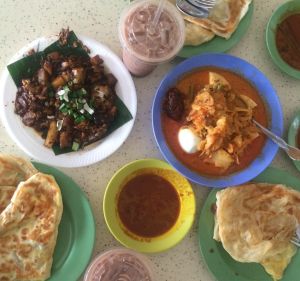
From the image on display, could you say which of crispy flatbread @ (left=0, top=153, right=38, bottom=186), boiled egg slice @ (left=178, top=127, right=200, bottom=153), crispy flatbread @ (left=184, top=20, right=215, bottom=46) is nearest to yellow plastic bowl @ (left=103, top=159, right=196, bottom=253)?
boiled egg slice @ (left=178, top=127, right=200, bottom=153)

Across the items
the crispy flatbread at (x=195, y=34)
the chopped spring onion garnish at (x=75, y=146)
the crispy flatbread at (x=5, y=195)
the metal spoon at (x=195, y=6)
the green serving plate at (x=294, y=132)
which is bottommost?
the green serving plate at (x=294, y=132)

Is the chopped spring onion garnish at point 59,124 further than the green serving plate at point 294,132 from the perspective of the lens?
No

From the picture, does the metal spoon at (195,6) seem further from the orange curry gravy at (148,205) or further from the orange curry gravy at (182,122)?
the orange curry gravy at (148,205)

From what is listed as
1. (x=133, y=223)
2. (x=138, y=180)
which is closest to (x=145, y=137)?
(x=138, y=180)

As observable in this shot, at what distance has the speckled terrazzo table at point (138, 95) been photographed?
2223 mm

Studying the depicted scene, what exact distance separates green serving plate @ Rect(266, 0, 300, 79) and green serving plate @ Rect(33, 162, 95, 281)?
45.4 inches

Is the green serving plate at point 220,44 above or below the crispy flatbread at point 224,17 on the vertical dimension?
below

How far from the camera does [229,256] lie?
2.27 metres

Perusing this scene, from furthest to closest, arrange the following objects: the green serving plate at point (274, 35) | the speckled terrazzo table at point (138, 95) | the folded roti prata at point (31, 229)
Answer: the green serving plate at point (274, 35) < the speckled terrazzo table at point (138, 95) < the folded roti prata at point (31, 229)

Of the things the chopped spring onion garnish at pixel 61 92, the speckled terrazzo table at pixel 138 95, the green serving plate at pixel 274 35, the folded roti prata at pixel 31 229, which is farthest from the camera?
the green serving plate at pixel 274 35

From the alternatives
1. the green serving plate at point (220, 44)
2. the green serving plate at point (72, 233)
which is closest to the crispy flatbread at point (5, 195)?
the green serving plate at point (72, 233)

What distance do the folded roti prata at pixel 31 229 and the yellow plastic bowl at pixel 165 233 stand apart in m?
0.24

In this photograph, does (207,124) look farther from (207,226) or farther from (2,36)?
(2,36)

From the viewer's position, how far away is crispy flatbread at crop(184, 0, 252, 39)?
2.28m
